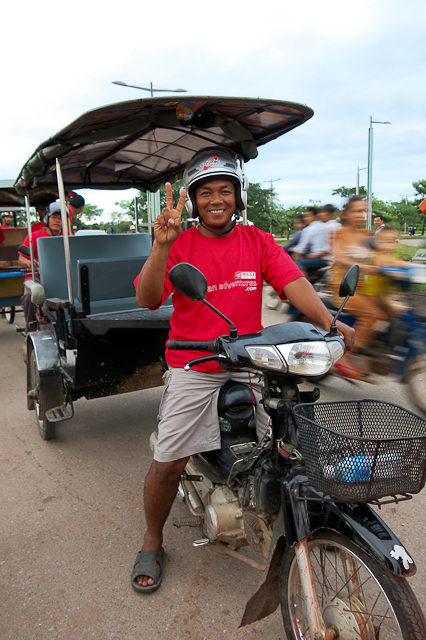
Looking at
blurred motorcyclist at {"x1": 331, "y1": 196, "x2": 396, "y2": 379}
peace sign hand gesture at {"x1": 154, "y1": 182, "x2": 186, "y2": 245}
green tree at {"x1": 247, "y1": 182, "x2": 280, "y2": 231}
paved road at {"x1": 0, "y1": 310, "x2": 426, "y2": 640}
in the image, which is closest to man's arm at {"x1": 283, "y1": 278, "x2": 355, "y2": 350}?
peace sign hand gesture at {"x1": 154, "y1": 182, "x2": 186, "y2": 245}

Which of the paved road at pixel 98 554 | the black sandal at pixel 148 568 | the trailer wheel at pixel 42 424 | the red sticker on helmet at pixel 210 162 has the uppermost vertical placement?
the red sticker on helmet at pixel 210 162

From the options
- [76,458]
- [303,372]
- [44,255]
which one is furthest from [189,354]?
[44,255]

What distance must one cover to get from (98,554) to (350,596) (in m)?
1.52

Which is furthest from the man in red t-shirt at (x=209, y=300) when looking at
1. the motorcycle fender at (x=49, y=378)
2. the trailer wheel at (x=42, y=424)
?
the trailer wheel at (x=42, y=424)

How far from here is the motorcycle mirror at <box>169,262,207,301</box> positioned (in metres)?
1.64

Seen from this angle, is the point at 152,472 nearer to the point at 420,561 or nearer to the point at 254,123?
the point at 420,561

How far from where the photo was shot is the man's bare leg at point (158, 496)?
90.7 inches

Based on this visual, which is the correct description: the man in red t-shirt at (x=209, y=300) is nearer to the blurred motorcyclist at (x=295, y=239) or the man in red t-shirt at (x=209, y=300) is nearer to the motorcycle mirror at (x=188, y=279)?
the motorcycle mirror at (x=188, y=279)

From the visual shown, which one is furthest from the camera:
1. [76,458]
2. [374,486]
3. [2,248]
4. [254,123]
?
[2,248]

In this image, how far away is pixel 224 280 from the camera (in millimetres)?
2273

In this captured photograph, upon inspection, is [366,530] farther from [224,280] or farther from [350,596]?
[224,280]

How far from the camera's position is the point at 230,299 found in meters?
2.26

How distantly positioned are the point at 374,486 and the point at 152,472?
4.08 ft

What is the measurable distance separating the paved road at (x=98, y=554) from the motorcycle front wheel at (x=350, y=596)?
0.47 m
